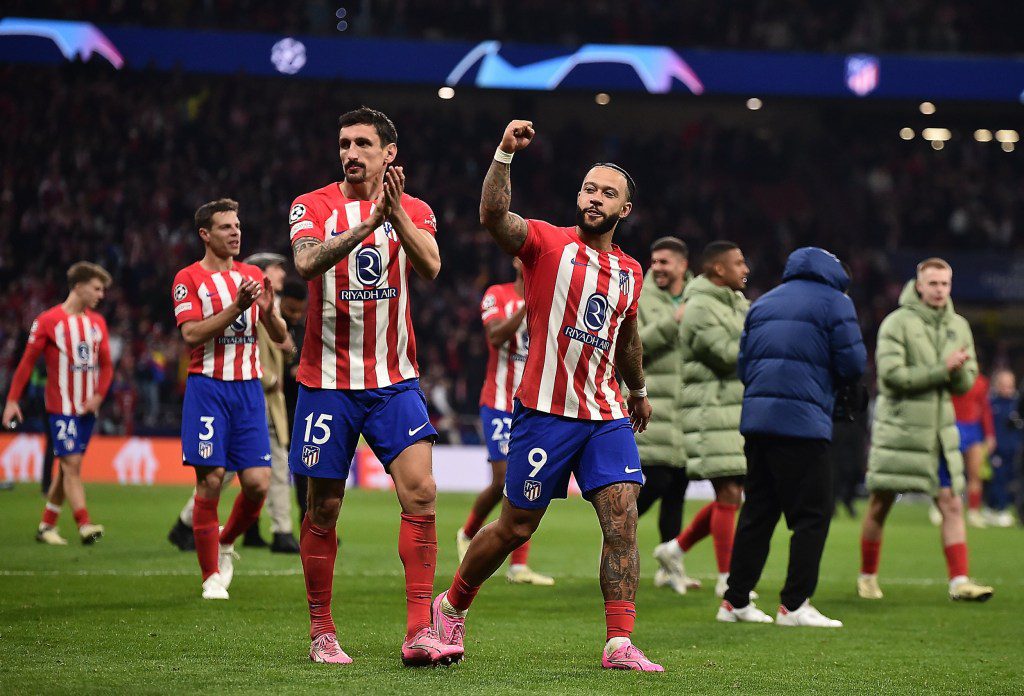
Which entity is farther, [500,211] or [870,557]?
[870,557]

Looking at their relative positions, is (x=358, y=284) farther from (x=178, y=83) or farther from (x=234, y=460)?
(x=178, y=83)

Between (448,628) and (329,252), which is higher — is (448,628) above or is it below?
below

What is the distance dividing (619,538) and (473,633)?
1476 millimetres

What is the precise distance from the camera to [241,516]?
353 inches

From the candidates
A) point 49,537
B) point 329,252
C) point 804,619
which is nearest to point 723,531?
point 804,619

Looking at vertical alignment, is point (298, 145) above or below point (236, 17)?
below

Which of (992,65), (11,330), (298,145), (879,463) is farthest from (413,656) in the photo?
(992,65)

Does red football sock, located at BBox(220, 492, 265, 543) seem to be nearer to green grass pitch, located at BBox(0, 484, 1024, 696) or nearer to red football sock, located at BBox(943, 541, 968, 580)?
green grass pitch, located at BBox(0, 484, 1024, 696)

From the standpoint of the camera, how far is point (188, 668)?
5.45 m

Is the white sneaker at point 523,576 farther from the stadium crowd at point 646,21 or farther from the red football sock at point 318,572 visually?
the stadium crowd at point 646,21

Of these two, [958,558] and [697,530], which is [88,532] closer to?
[697,530]

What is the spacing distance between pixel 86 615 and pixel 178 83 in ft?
76.3

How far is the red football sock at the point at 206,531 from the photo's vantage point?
794 cm

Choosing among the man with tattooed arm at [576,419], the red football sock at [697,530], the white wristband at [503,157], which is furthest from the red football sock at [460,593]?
the red football sock at [697,530]
